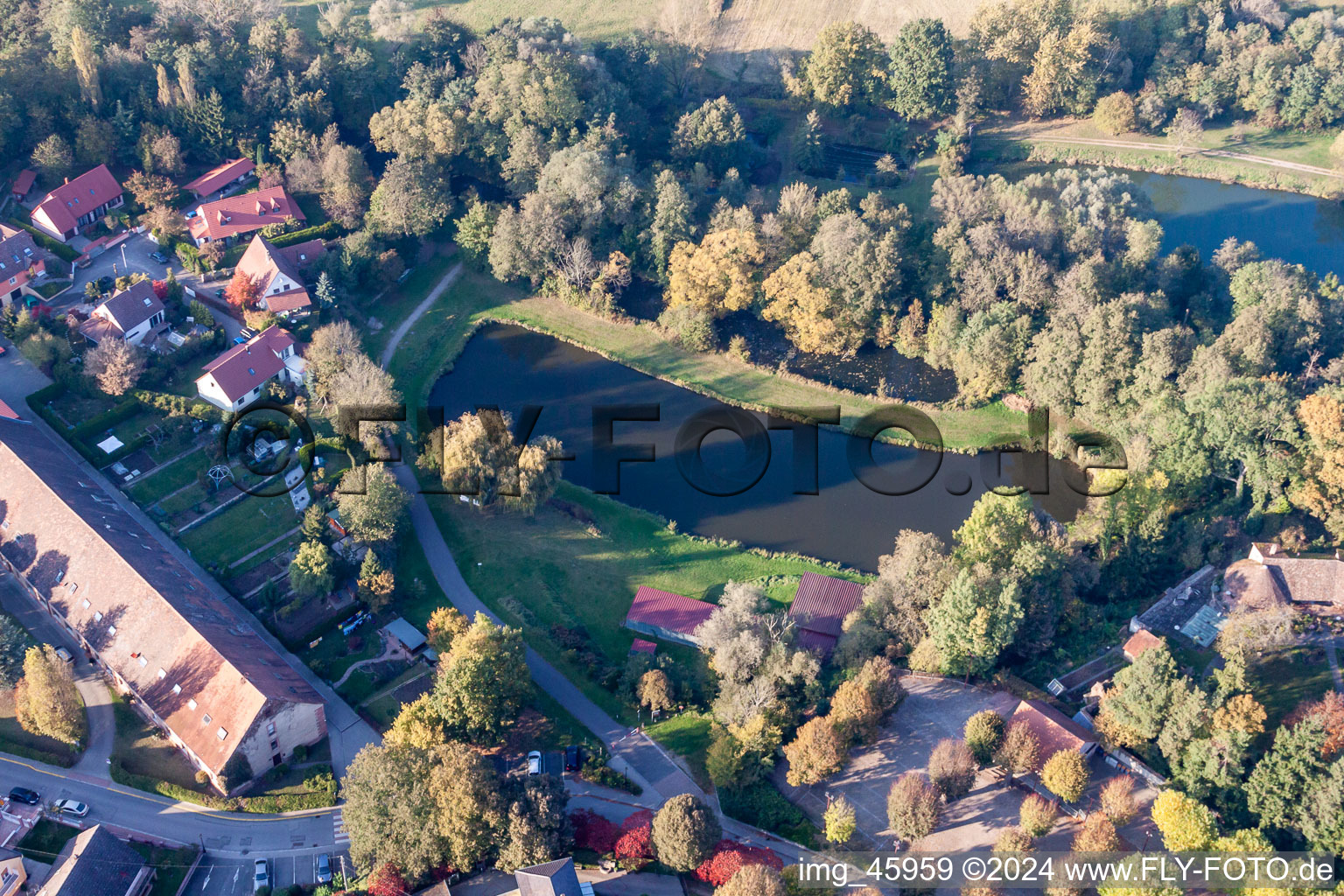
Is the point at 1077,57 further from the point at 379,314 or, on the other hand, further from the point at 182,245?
the point at 182,245

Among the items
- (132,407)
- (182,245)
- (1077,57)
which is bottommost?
(132,407)

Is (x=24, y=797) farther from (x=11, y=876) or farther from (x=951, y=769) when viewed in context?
(x=951, y=769)

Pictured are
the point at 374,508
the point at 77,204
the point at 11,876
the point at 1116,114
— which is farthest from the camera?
the point at 1116,114

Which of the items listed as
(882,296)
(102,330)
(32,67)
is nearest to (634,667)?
(882,296)

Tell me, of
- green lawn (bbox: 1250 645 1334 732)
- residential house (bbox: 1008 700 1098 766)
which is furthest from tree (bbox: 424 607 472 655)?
green lawn (bbox: 1250 645 1334 732)

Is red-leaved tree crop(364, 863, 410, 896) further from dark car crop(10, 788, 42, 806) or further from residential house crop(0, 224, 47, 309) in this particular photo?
residential house crop(0, 224, 47, 309)

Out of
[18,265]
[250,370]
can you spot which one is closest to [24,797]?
[250,370]
